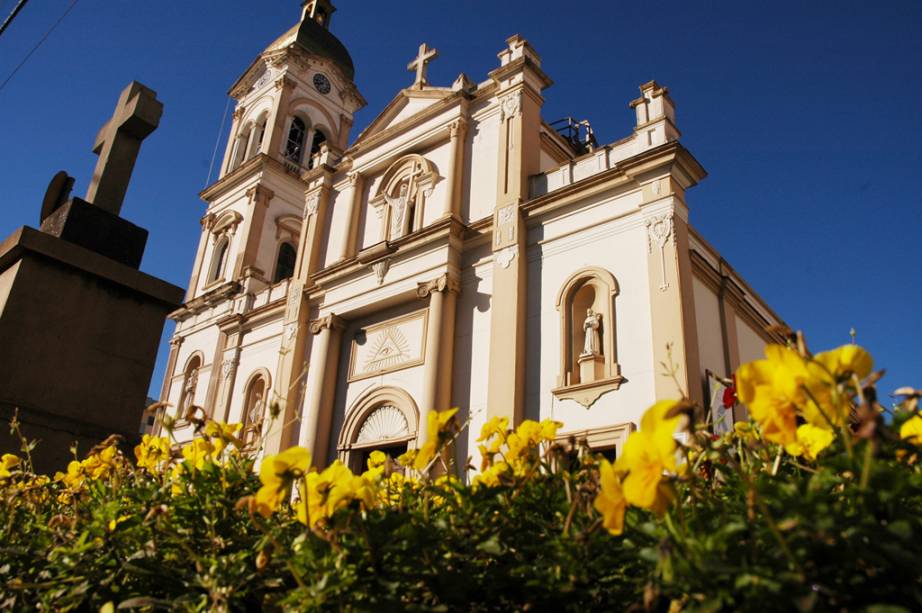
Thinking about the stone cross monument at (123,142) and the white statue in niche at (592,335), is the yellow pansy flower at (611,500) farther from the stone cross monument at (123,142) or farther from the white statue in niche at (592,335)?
the white statue in niche at (592,335)

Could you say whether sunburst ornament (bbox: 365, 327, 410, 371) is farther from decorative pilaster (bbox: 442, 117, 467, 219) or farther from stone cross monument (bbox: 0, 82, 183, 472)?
stone cross monument (bbox: 0, 82, 183, 472)

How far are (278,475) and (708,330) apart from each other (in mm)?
12597

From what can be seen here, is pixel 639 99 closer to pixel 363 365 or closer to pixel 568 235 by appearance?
pixel 568 235

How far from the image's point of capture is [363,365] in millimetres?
15828

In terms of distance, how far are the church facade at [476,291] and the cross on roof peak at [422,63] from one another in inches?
2.4

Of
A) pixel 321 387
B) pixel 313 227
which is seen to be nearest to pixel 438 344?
pixel 321 387

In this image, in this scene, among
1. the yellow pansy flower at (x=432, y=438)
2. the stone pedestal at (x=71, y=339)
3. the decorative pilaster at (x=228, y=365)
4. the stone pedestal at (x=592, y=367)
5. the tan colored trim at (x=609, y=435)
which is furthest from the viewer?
the decorative pilaster at (x=228, y=365)

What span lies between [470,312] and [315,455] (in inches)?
199

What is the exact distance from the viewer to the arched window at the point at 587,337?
1154 centimetres

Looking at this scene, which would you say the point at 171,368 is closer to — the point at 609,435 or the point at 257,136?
the point at 257,136

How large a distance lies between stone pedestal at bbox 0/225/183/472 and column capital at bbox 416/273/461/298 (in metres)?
8.46

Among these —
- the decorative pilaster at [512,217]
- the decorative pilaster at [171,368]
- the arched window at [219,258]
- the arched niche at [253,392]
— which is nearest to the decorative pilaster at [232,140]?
the arched window at [219,258]

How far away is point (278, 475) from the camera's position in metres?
1.59

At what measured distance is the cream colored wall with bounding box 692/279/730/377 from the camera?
12.2 m
